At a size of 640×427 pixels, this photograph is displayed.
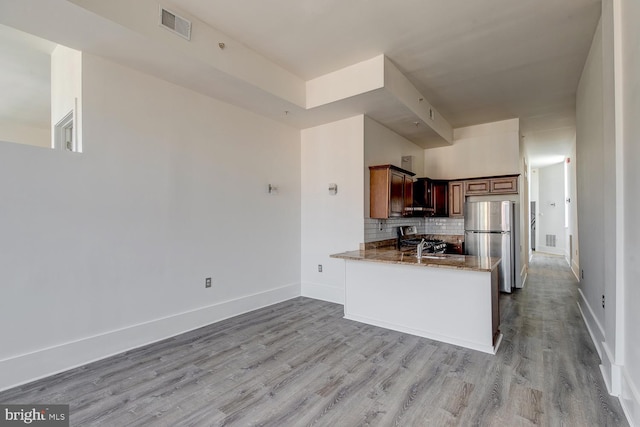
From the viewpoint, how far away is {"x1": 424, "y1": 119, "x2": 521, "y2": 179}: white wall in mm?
5809

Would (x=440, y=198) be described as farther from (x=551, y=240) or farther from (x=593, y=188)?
(x=551, y=240)

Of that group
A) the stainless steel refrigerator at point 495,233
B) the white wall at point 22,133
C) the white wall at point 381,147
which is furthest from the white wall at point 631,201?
the white wall at point 22,133

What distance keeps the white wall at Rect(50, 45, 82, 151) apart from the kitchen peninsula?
3261 millimetres

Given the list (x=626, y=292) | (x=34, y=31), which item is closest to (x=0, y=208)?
(x=34, y=31)

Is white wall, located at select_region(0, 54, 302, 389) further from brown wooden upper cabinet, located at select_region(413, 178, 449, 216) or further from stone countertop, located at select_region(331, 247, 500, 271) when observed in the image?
brown wooden upper cabinet, located at select_region(413, 178, 449, 216)

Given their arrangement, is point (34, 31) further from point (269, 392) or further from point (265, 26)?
point (269, 392)

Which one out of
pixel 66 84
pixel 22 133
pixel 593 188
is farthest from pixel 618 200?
pixel 22 133

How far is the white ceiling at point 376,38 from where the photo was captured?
2664mm

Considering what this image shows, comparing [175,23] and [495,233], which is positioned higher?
[175,23]

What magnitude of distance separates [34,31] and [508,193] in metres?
6.87

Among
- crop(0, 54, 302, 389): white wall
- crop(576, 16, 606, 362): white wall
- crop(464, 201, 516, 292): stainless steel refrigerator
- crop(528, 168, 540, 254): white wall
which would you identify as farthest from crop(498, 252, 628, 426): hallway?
crop(528, 168, 540, 254): white wall

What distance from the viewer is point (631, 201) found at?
1970 mm

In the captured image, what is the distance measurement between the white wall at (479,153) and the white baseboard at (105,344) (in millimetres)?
4914

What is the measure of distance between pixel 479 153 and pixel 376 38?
155 inches
